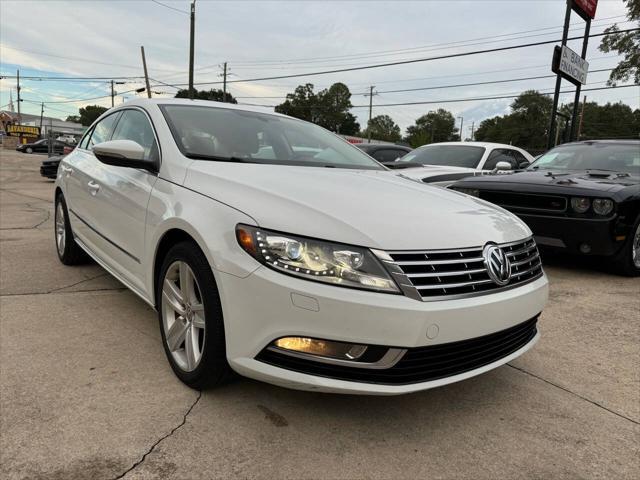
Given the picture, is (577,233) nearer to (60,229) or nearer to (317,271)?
(317,271)

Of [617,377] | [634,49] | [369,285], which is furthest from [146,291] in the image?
[634,49]

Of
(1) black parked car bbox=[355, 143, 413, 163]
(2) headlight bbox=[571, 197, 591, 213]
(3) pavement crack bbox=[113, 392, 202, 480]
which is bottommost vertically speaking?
(3) pavement crack bbox=[113, 392, 202, 480]

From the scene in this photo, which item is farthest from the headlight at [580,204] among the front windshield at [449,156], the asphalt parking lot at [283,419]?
the front windshield at [449,156]

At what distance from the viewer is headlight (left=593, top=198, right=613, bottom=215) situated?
4.47m

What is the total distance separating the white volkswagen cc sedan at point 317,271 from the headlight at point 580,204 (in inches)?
91.6

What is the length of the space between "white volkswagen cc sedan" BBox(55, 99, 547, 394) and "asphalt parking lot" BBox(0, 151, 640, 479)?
264 millimetres

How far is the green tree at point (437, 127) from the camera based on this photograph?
113m

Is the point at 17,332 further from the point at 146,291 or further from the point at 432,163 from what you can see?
the point at 432,163

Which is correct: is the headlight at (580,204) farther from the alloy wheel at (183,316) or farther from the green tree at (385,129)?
the green tree at (385,129)

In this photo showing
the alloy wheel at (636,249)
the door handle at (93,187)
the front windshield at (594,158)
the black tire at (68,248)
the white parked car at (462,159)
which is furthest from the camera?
the white parked car at (462,159)

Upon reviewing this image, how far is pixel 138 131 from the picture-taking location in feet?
10.8

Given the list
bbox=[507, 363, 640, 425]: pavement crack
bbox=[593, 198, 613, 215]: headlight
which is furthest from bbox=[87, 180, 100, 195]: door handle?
bbox=[593, 198, 613, 215]: headlight

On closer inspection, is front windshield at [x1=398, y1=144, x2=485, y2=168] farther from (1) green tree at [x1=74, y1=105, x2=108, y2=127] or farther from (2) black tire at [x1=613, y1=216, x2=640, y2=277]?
(1) green tree at [x1=74, y1=105, x2=108, y2=127]

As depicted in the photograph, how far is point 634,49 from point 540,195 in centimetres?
2818
